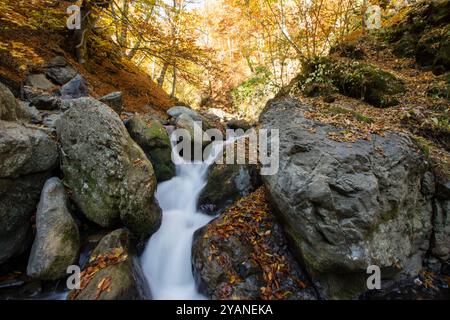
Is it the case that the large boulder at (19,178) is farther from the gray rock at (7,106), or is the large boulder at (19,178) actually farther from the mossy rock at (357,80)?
the mossy rock at (357,80)

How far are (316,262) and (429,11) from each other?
921cm

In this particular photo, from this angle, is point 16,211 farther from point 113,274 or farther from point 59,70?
point 59,70

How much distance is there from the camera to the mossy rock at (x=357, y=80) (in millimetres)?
6516

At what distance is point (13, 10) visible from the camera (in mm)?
6168

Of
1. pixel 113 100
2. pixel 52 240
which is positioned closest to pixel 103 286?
pixel 52 240

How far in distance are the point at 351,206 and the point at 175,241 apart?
11.1ft

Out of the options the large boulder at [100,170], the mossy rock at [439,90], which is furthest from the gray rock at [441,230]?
the large boulder at [100,170]

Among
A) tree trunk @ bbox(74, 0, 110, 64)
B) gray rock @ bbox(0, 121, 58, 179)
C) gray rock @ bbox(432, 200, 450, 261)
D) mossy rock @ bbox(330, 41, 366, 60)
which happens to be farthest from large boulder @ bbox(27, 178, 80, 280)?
mossy rock @ bbox(330, 41, 366, 60)

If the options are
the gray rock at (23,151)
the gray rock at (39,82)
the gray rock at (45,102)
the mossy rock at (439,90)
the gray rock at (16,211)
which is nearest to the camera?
the gray rock at (23,151)

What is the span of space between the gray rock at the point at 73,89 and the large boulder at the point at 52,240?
13.3 feet

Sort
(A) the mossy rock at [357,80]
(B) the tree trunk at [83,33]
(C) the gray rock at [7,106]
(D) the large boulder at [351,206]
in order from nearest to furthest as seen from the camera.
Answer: (D) the large boulder at [351,206] < (C) the gray rock at [7,106] < (A) the mossy rock at [357,80] < (B) the tree trunk at [83,33]

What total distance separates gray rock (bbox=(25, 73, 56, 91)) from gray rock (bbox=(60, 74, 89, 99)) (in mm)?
546

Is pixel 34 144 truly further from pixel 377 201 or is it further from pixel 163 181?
pixel 377 201

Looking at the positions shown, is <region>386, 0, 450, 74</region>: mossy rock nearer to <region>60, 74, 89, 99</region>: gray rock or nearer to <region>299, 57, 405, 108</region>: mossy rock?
<region>299, 57, 405, 108</region>: mossy rock
